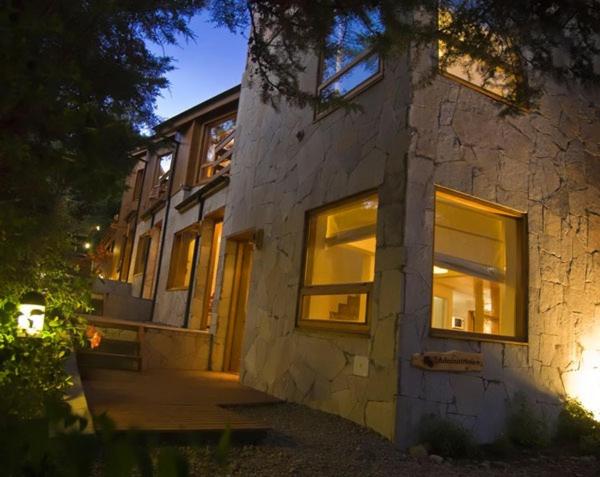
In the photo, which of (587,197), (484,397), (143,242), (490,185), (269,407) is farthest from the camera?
(143,242)

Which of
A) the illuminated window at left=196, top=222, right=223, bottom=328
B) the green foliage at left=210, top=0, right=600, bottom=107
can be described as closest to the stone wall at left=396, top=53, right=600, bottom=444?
the green foliage at left=210, top=0, right=600, bottom=107

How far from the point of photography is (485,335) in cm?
470

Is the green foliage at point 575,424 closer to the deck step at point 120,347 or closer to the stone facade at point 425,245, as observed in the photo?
the stone facade at point 425,245

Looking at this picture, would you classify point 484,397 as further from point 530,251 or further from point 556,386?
point 530,251

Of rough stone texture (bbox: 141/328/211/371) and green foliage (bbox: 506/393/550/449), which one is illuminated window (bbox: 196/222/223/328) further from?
green foliage (bbox: 506/393/550/449)

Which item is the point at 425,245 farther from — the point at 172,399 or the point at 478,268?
the point at 172,399

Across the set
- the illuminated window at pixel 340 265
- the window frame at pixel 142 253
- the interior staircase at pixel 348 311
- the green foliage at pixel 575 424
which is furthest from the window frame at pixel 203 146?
the green foliage at pixel 575 424

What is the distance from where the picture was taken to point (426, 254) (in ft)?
14.6

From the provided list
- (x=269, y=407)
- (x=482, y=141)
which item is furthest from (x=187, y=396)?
(x=482, y=141)

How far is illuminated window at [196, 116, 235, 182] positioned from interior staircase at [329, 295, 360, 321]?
20.5 ft

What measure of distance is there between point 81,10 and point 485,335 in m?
4.32

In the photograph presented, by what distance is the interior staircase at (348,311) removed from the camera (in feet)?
16.5

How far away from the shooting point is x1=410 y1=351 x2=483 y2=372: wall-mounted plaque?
419 cm


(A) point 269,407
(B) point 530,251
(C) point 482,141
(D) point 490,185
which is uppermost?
(C) point 482,141
